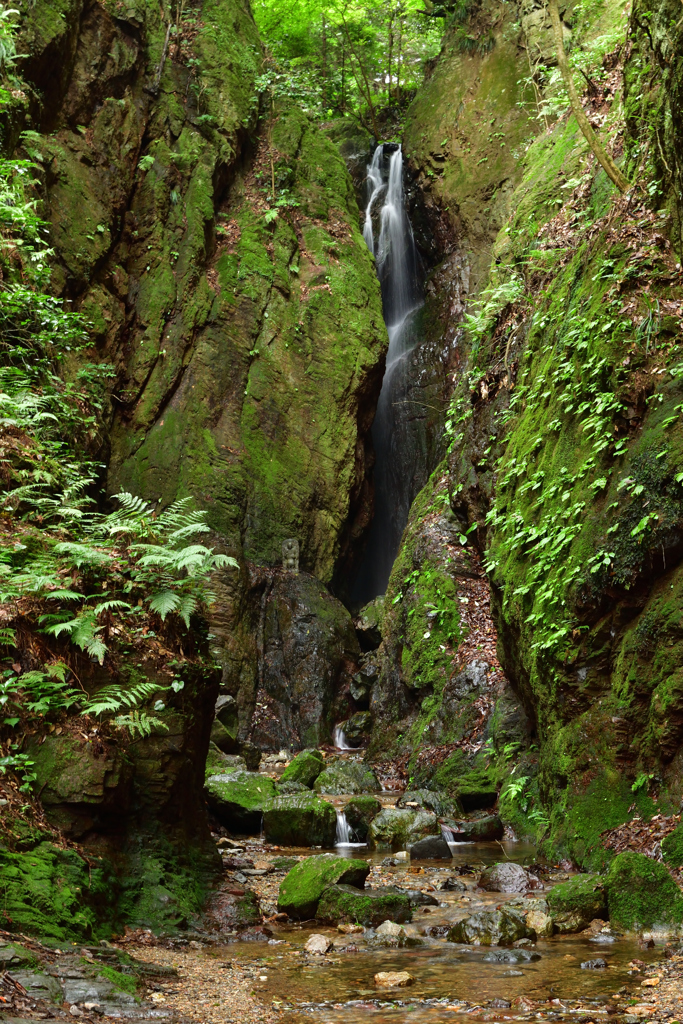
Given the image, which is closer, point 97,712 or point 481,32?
point 97,712

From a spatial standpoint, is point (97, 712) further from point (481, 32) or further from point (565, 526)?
point (481, 32)

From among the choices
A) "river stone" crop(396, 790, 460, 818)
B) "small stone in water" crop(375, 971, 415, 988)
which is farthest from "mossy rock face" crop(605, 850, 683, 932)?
"river stone" crop(396, 790, 460, 818)

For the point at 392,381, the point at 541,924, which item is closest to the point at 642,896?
the point at 541,924

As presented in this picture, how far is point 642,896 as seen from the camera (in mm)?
4926

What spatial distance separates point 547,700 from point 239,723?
792cm

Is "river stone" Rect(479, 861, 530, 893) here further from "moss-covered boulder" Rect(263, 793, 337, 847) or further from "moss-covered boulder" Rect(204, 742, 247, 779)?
"moss-covered boulder" Rect(204, 742, 247, 779)

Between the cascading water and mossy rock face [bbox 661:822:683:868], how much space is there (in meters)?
12.4

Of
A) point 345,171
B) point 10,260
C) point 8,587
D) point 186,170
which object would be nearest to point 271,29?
point 345,171

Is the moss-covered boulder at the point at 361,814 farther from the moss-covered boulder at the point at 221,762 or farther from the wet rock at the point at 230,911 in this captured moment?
the wet rock at the point at 230,911

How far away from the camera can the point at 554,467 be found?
7.72m

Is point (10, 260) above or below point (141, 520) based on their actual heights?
above

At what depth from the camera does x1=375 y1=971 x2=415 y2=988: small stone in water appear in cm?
413

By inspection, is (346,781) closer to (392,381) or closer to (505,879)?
(505,879)

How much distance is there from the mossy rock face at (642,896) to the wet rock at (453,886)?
1.45 metres
